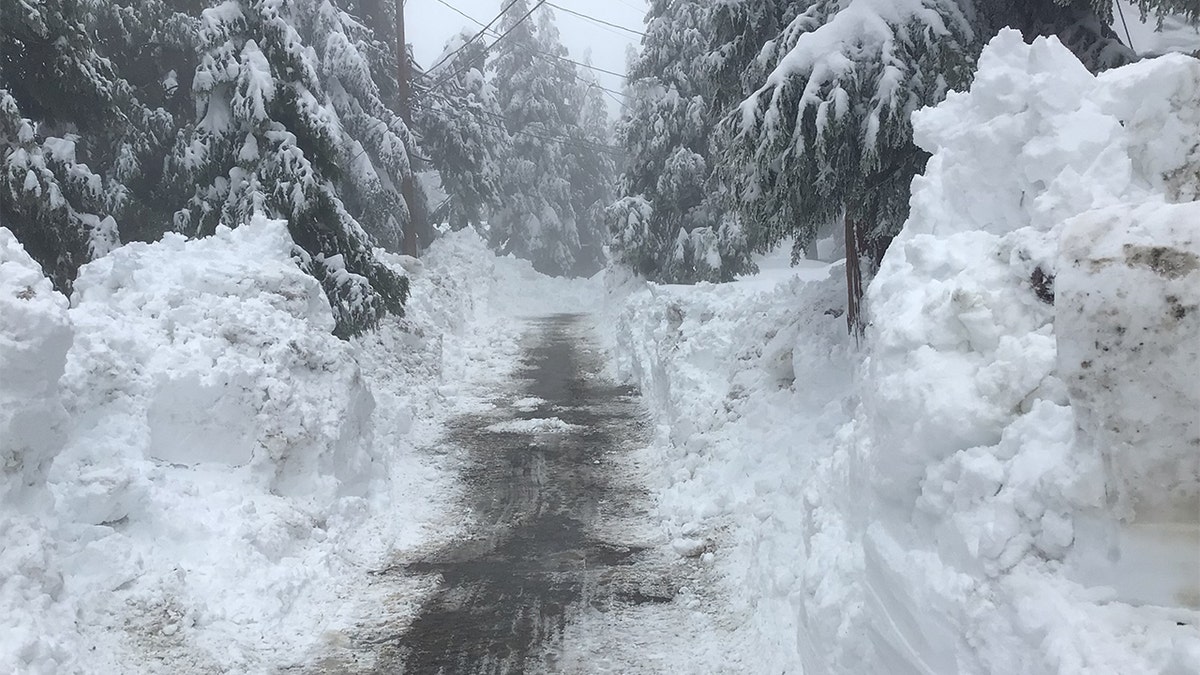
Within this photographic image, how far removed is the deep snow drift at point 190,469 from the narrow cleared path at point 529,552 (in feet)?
1.86

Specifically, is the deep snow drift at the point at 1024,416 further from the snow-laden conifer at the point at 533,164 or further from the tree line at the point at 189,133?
the snow-laden conifer at the point at 533,164

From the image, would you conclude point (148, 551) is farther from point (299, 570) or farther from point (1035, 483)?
point (1035, 483)

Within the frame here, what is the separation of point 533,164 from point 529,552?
32608mm

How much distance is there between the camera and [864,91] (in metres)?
7.55

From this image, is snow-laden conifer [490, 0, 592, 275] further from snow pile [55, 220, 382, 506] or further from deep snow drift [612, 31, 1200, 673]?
deep snow drift [612, 31, 1200, 673]

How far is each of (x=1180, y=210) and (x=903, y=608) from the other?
194 cm

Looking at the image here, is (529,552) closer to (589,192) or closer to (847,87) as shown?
(847,87)

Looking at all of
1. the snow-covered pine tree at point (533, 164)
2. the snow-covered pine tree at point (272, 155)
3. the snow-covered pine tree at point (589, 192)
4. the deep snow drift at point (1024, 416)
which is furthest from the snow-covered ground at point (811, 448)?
the snow-covered pine tree at point (589, 192)

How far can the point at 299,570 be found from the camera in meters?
6.79

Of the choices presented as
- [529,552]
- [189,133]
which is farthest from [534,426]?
[189,133]

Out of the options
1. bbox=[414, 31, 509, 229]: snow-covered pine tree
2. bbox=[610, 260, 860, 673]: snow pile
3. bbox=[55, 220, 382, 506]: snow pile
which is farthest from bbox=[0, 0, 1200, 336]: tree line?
bbox=[55, 220, 382, 506]: snow pile

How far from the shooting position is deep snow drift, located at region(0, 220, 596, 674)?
17.8 ft

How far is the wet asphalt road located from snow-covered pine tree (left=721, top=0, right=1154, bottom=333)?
342 cm

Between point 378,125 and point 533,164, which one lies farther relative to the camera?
point 533,164
